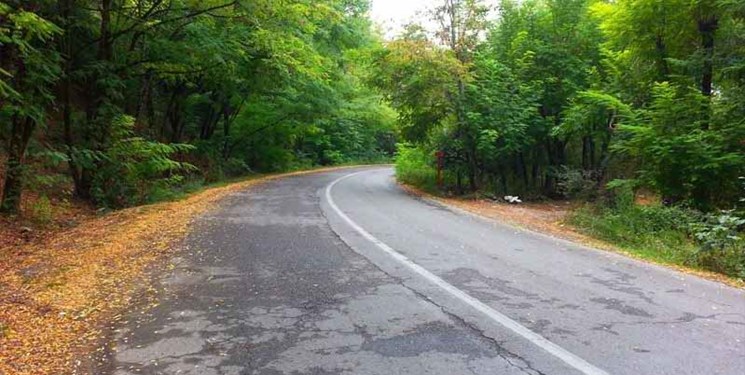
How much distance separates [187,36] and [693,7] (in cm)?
1311

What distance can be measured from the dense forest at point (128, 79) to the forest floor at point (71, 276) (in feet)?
5.32

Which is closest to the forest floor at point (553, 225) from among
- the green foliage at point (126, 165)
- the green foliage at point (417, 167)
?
the green foliage at point (417, 167)

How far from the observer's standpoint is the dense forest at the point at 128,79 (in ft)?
36.5

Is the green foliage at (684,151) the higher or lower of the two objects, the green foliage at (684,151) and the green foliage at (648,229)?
the higher

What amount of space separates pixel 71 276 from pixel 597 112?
15.0 metres

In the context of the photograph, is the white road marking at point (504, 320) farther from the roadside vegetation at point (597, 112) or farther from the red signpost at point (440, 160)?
the red signpost at point (440, 160)

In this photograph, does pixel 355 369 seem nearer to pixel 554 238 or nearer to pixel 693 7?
pixel 554 238

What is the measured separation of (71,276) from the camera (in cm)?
711

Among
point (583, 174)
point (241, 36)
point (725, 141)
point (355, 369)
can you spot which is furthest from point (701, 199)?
point (241, 36)

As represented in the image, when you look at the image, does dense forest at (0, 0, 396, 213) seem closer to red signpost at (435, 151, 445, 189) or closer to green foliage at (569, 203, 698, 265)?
red signpost at (435, 151, 445, 189)

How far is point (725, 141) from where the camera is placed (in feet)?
37.1

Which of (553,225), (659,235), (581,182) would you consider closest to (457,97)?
(581,182)

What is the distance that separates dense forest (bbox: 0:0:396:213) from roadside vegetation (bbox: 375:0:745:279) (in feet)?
10.5

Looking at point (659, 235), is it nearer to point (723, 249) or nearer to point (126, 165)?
point (723, 249)
